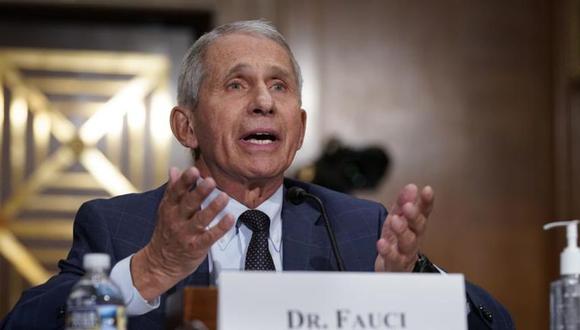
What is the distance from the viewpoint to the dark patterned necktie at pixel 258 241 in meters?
2.46

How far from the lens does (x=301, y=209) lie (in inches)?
106

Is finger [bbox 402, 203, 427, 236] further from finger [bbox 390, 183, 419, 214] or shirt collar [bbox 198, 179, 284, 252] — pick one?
shirt collar [bbox 198, 179, 284, 252]

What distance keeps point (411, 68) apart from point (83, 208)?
2.54 meters

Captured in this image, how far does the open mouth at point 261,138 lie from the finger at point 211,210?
738 millimetres

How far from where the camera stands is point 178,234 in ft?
6.21

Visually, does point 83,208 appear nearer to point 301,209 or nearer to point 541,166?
point 301,209

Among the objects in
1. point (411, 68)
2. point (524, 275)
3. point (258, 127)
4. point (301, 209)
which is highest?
point (411, 68)

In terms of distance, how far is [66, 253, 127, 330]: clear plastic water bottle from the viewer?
1658mm

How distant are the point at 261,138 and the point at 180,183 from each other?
31.2 inches

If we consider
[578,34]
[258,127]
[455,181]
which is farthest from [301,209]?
[578,34]

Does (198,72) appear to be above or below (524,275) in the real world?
above

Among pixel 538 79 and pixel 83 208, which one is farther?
pixel 538 79

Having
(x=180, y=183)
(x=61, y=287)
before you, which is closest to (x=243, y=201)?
(x=61, y=287)

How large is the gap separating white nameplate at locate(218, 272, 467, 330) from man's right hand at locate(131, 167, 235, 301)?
0.18 m
